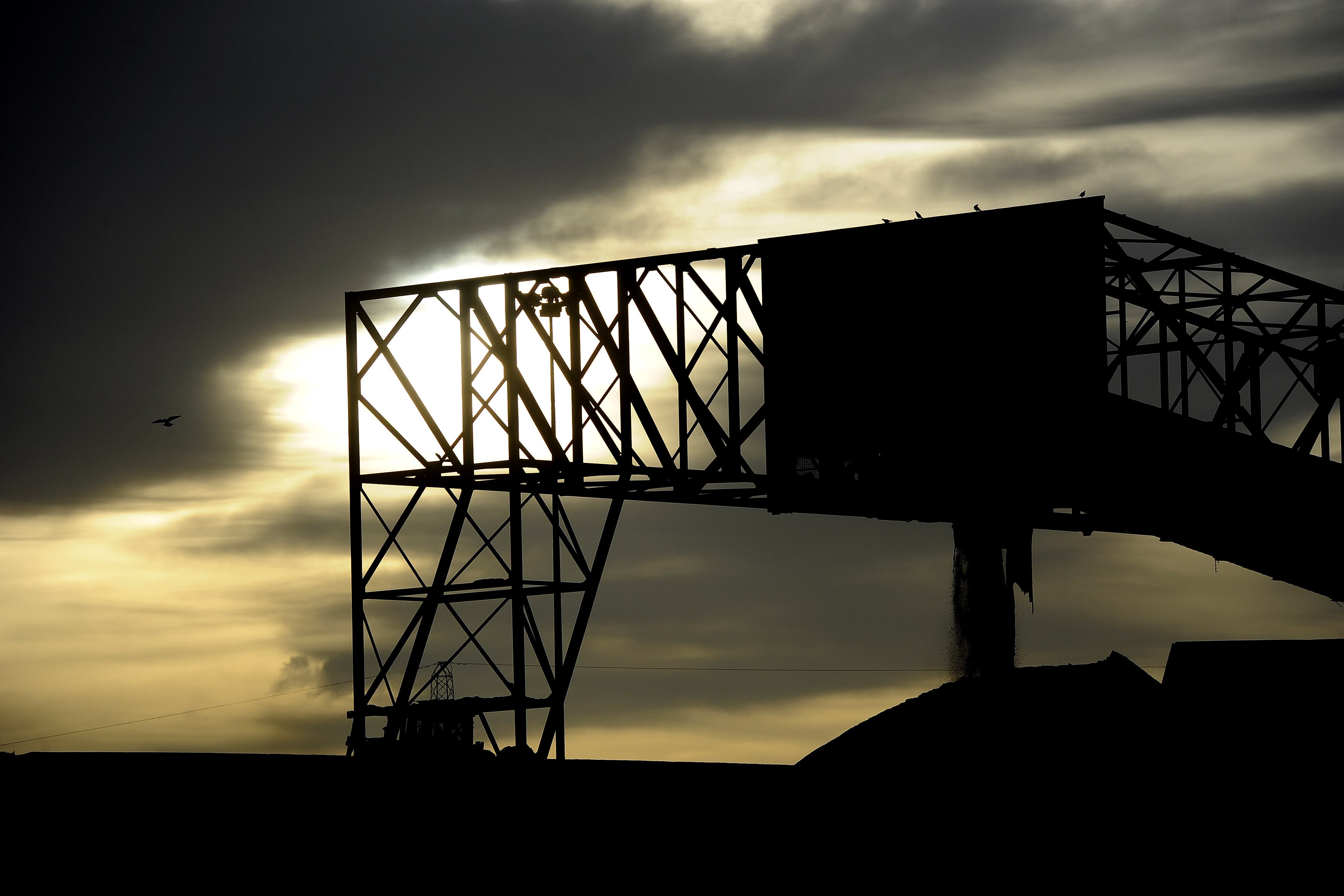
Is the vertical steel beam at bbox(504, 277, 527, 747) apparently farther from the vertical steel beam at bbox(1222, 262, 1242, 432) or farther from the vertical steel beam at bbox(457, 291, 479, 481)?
the vertical steel beam at bbox(1222, 262, 1242, 432)

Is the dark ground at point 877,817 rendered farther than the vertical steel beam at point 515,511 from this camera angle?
No

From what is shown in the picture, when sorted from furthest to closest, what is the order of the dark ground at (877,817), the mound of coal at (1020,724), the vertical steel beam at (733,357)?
the vertical steel beam at (733,357)
the mound of coal at (1020,724)
the dark ground at (877,817)

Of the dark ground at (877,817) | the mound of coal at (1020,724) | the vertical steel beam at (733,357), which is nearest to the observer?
the dark ground at (877,817)

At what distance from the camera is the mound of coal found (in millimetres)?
12594

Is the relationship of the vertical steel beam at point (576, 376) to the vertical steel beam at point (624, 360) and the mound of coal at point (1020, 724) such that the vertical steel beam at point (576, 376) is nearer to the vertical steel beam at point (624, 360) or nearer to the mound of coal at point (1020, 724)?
the vertical steel beam at point (624, 360)

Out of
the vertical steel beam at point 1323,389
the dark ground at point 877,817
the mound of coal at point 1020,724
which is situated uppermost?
the vertical steel beam at point 1323,389

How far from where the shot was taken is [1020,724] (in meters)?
13.0

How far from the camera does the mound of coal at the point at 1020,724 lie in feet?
41.3

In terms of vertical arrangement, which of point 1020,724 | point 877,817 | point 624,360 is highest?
point 624,360

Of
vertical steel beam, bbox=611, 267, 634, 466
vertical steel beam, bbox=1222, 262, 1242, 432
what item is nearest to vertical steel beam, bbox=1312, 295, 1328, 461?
vertical steel beam, bbox=1222, 262, 1242, 432

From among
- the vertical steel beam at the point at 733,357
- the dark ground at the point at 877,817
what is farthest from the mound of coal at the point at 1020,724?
the vertical steel beam at the point at 733,357

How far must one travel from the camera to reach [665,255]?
68.8 feet

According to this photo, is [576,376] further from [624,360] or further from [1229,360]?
[1229,360]

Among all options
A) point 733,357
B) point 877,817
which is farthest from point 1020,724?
point 733,357
